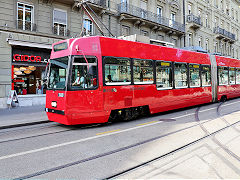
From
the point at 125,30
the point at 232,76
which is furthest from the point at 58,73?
the point at 125,30

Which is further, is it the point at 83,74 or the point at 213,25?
the point at 213,25

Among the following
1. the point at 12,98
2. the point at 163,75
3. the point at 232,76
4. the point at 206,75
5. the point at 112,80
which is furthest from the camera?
the point at 232,76

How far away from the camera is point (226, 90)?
569 inches

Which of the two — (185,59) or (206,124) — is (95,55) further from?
(185,59)

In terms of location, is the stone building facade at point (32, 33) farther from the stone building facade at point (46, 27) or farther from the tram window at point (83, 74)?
the tram window at point (83, 74)

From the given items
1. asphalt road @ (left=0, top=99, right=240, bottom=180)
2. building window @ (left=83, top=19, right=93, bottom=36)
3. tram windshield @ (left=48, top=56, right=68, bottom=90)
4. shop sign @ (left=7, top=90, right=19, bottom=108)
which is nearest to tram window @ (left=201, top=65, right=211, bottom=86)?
asphalt road @ (left=0, top=99, right=240, bottom=180)

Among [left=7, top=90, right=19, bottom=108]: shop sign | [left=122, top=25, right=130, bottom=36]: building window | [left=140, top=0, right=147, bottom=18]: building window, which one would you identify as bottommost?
[left=7, top=90, right=19, bottom=108]: shop sign

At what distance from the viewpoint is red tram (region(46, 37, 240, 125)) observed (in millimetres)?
6441

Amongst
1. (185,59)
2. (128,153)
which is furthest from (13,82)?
(128,153)

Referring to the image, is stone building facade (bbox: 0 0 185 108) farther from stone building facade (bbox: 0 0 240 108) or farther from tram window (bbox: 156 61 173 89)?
tram window (bbox: 156 61 173 89)

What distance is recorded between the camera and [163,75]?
9188 millimetres

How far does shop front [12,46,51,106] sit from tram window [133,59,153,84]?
309 inches

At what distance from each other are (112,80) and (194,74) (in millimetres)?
6022

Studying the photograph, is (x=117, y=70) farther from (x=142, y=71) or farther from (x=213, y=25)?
(x=213, y=25)
